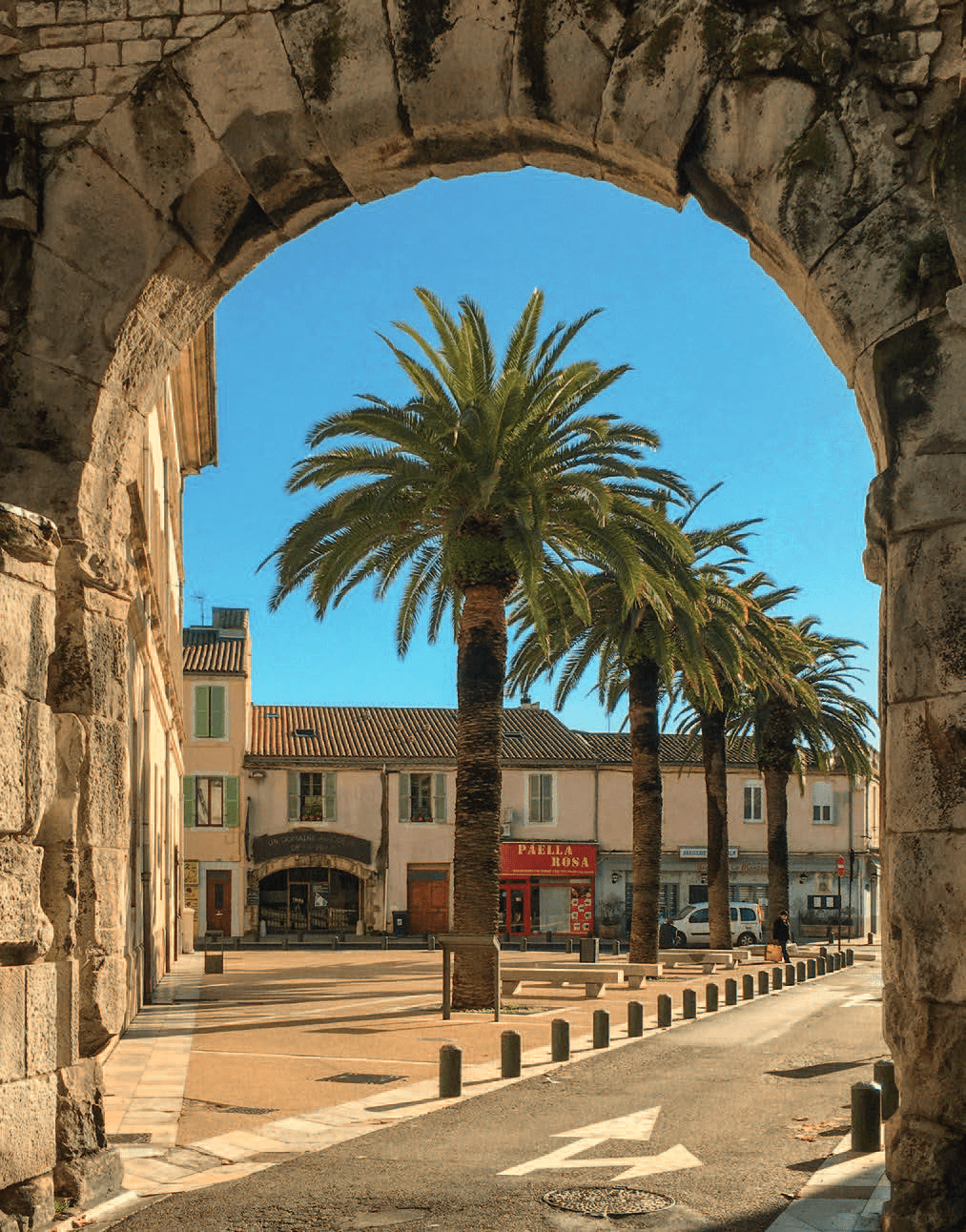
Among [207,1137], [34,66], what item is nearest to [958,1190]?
[207,1137]

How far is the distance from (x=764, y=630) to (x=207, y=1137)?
764 inches

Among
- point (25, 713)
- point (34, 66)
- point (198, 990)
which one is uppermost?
point (34, 66)

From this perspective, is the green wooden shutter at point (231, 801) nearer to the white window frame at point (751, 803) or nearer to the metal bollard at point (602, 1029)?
the white window frame at point (751, 803)

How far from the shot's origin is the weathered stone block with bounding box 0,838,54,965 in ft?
18.4

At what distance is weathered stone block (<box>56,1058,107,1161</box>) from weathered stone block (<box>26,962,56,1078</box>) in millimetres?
367

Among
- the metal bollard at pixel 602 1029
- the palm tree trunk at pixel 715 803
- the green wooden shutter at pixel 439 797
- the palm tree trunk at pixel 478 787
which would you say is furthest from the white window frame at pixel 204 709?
the metal bollard at pixel 602 1029

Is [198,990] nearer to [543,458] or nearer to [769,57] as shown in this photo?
[543,458]

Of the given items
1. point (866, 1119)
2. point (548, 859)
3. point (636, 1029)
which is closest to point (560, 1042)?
point (636, 1029)

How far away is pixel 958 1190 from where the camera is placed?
5.23 metres

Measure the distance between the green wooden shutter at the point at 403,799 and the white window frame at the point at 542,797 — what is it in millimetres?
4171

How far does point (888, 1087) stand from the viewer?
8930 mm

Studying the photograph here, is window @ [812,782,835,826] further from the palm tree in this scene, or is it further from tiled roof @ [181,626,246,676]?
the palm tree

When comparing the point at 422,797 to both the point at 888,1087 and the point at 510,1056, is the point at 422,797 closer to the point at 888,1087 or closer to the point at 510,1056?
the point at 510,1056

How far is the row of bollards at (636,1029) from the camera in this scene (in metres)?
11.0
